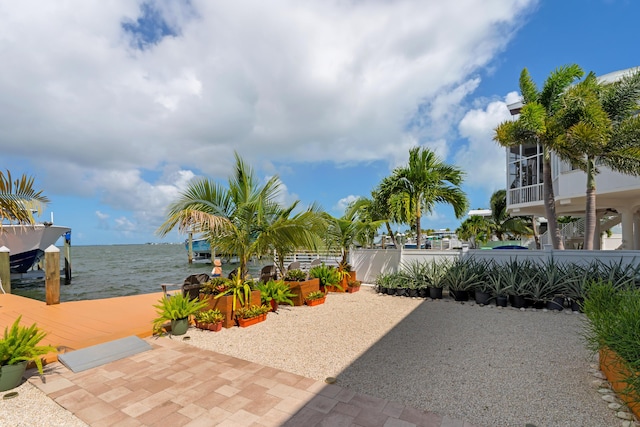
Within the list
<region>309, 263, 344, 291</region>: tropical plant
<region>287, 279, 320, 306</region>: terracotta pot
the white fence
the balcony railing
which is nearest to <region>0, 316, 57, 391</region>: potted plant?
<region>287, 279, 320, 306</region>: terracotta pot

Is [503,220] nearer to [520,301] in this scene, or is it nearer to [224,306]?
[520,301]

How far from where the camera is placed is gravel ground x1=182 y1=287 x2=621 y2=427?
280 centimetres

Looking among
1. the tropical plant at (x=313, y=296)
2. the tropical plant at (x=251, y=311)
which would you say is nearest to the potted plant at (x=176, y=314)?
the tropical plant at (x=251, y=311)

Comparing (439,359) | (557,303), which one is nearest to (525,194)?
(557,303)

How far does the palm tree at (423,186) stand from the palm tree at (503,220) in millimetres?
19102

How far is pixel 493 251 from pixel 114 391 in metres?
8.81

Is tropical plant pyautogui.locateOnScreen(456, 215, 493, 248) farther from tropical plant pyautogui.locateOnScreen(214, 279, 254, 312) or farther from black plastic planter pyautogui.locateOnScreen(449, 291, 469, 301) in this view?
tropical plant pyautogui.locateOnScreen(214, 279, 254, 312)

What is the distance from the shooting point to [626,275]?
21.3 ft

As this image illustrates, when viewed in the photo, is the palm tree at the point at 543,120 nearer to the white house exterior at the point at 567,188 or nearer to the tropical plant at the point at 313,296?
the white house exterior at the point at 567,188

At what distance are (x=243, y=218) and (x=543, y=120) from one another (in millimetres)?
8129

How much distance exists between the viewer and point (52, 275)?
7.09 meters

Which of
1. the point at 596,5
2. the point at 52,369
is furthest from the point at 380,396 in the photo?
the point at 596,5

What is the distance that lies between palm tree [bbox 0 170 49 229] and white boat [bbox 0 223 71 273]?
1198 centimetres

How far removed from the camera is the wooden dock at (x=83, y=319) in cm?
458
